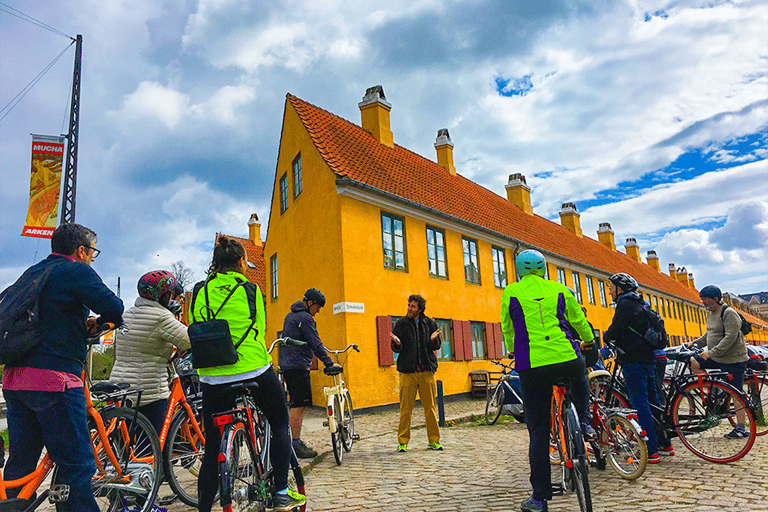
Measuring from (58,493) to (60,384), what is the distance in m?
0.57

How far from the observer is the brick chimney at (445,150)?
2222 cm

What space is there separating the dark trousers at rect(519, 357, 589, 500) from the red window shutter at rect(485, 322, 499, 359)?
1327cm

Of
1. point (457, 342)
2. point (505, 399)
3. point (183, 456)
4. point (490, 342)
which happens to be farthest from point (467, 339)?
point (183, 456)

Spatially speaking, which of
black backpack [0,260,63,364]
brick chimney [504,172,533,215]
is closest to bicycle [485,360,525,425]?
black backpack [0,260,63,364]

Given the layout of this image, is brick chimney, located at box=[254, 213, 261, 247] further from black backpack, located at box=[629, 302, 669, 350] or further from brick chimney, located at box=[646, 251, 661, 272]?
brick chimney, located at box=[646, 251, 661, 272]

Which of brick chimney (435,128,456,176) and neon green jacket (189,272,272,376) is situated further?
brick chimney (435,128,456,176)

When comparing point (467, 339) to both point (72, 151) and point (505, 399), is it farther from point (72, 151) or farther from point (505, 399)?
point (72, 151)

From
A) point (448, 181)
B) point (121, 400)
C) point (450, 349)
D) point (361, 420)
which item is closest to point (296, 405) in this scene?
point (121, 400)

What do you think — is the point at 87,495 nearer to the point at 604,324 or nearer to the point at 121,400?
the point at 121,400

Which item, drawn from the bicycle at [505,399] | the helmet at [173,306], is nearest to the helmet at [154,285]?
the helmet at [173,306]

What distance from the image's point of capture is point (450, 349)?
1526cm

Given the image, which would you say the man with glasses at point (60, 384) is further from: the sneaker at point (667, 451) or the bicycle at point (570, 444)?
the sneaker at point (667, 451)

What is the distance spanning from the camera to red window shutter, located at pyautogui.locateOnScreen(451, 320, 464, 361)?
15266 millimetres

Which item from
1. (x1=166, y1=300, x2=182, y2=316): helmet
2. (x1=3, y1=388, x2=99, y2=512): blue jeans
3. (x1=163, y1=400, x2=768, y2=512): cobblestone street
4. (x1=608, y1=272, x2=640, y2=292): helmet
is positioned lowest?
(x1=163, y1=400, x2=768, y2=512): cobblestone street
